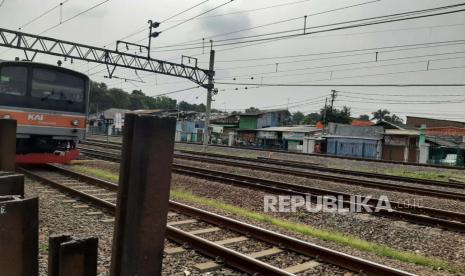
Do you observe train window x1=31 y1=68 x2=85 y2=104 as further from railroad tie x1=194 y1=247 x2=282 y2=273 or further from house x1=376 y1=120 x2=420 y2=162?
house x1=376 y1=120 x2=420 y2=162

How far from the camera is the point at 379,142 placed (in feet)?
136

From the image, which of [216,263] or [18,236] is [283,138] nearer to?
[216,263]

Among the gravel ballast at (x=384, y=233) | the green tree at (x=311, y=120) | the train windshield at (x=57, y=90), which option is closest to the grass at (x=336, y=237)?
the gravel ballast at (x=384, y=233)

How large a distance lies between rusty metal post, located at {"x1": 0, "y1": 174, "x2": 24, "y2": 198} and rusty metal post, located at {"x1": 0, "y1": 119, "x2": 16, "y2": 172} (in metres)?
1.66

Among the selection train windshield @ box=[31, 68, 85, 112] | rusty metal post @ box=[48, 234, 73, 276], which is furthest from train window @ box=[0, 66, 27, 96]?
rusty metal post @ box=[48, 234, 73, 276]

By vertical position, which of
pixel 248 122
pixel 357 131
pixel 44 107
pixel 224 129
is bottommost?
pixel 44 107

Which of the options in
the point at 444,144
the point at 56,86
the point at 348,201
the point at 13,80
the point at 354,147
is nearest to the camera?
the point at 348,201

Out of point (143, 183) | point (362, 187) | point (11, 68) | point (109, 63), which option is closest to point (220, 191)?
point (362, 187)

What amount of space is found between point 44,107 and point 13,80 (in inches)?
45.3

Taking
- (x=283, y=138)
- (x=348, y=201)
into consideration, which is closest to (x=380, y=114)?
(x=283, y=138)

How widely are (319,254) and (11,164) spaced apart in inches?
151

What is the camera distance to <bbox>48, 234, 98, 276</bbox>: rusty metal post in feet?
7.91

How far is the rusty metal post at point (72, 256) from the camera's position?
94.9 inches

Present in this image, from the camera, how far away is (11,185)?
2.95m
